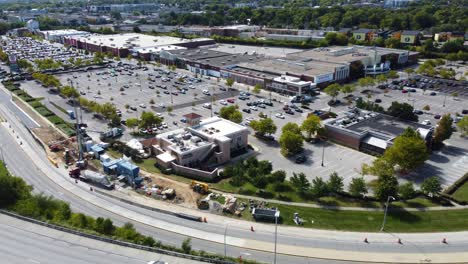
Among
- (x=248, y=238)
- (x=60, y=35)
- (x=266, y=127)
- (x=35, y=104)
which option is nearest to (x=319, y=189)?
(x=248, y=238)

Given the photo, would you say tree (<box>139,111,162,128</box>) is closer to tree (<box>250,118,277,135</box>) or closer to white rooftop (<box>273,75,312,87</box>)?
tree (<box>250,118,277,135</box>)

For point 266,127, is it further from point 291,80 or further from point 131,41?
point 131,41

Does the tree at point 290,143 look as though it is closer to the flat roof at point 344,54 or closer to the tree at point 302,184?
the tree at point 302,184

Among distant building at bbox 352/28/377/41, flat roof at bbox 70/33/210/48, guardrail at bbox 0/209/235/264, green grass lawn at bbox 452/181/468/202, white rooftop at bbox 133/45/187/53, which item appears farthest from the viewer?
distant building at bbox 352/28/377/41

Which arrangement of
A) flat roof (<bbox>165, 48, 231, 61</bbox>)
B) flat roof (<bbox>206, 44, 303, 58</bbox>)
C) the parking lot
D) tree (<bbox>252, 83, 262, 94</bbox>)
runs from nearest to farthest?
the parking lot
tree (<bbox>252, 83, 262, 94</bbox>)
flat roof (<bbox>165, 48, 231, 61</bbox>)
flat roof (<bbox>206, 44, 303, 58</bbox>)

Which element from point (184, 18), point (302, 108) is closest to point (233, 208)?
point (302, 108)

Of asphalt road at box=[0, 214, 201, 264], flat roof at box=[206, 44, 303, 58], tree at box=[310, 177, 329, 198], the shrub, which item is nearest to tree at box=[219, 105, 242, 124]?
tree at box=[310, 177, 329, 198]

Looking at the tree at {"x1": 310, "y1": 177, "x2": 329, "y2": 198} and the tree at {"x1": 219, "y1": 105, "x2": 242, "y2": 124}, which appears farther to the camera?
the tree at {"x1": 219, "y1": 105, "x2": 242, "y2": 124}
